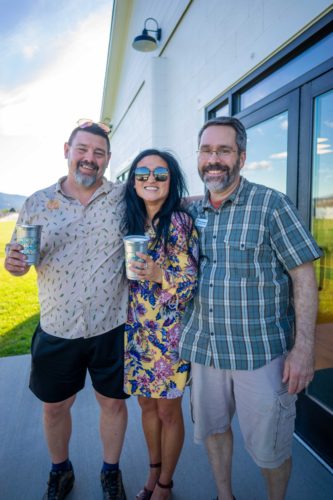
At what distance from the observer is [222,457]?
184 cm

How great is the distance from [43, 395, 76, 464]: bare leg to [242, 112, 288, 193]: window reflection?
2.19 metres

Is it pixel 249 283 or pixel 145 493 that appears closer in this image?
pixel 249 283

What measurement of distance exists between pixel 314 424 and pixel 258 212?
174 centimetres

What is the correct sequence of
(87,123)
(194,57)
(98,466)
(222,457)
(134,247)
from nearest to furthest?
(134,247), (222,457), (87,123), (98,466), (194,57)

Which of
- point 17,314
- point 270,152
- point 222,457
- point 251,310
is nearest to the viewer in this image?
point 251,310

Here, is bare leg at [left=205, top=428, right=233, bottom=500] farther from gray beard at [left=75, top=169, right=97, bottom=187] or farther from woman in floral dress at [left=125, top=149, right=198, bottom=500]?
gray beard at [left=75, top=169, right=97, bottom=187]

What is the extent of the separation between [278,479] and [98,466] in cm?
123

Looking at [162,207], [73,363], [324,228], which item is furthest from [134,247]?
[324,228]

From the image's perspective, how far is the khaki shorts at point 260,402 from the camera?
1.57m

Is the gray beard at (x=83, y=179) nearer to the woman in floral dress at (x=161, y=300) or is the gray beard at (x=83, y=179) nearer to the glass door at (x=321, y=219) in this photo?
the woman in floral dress at (x=161, y=300)

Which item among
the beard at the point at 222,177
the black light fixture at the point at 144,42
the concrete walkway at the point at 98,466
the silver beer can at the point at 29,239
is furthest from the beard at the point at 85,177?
the black light fixture at the point at 144,42

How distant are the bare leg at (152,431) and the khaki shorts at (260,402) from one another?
1.07 ft

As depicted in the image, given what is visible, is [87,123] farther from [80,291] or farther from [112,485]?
[112,485]

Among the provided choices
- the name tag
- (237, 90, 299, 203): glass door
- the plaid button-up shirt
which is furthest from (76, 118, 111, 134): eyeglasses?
(237, 90, 299, 203): glass door
